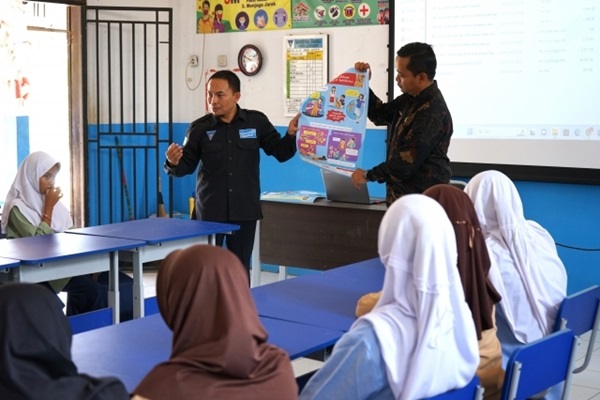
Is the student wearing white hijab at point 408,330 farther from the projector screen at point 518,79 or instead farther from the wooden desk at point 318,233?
the projector screen at point 518,79

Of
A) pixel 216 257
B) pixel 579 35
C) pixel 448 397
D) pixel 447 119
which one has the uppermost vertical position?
pixel 579 35

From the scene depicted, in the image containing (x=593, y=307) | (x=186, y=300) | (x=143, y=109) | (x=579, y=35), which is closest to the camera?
(x=186, y=300)

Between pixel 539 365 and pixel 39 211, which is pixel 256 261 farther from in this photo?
pixel 539 365

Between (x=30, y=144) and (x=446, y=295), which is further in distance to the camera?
(x=30, y=144)

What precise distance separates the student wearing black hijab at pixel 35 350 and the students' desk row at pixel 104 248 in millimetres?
2184

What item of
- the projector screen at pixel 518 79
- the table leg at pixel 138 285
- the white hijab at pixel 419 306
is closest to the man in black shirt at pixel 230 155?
the table leg at pixel 138 285

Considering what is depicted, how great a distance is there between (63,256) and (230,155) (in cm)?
128

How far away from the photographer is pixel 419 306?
220cm

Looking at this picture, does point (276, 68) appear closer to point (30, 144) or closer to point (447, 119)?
point (30, 144)

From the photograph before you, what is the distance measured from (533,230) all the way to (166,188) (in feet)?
16.6

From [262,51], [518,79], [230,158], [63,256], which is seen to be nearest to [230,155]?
[230,158]

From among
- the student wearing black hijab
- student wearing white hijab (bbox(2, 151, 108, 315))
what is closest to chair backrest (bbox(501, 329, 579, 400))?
the student wearing black hijab

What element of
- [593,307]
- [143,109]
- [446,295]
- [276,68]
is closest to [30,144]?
[143,109]

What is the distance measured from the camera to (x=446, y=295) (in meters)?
2.21
